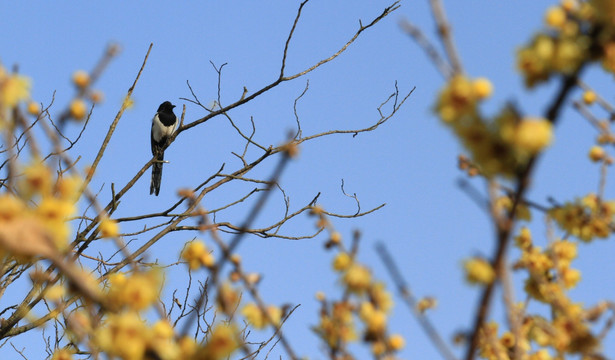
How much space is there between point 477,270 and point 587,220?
845 mm

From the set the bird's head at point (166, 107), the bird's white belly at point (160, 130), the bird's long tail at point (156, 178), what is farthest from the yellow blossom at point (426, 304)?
the bird's head at point (166, 107)

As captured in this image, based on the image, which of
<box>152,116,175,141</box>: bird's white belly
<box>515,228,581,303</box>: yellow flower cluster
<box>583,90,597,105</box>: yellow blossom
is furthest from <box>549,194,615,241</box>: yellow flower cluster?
<box>152,116,175,141</box>: bird's white belly

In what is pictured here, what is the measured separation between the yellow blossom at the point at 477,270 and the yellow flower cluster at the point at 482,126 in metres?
0.15

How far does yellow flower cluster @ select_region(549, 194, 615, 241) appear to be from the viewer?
155cm

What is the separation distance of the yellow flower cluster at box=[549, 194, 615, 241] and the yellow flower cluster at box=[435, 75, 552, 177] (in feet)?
2.80

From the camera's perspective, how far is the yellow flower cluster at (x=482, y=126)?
733 mm

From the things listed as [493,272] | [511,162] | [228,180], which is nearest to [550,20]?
[511,162]

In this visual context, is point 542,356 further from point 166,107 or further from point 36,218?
point 166,107

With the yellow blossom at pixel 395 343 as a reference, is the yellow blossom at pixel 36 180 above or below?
above

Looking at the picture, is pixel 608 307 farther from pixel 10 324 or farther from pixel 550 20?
pixel 10 324

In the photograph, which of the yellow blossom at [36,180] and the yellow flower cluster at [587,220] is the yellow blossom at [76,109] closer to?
the yellow blossom at [36,180]

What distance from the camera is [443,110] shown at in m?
0.79

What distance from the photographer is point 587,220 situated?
61.9 inches

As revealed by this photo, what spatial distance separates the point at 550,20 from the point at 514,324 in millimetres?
488
